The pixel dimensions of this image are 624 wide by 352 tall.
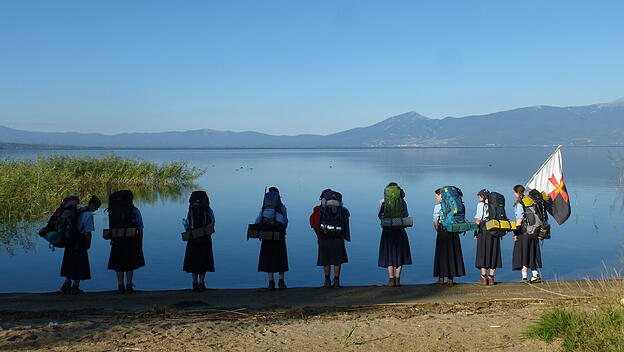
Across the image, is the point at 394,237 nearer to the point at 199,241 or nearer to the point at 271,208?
the point at 271,208

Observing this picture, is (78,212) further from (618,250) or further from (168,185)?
(168,185)

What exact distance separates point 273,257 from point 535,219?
15.1 ft

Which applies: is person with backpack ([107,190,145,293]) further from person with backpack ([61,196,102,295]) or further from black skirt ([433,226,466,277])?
black skirt ([433,226,466,277])

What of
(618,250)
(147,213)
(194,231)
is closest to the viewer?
(194,231)

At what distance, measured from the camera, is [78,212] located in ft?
35.3

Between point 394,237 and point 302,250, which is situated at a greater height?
point 394,237

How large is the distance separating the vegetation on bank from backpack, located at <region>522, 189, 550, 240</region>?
3841 mm

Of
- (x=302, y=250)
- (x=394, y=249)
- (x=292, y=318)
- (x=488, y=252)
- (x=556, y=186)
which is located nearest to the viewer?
(x=292, y=318)

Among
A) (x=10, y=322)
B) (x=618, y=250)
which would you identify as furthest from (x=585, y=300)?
(x=618, y=250)

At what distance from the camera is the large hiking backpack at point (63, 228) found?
10.6m

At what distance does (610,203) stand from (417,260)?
16.9m

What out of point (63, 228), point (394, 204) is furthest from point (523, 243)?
point (63, 228)

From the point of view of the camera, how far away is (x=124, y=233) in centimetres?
1089

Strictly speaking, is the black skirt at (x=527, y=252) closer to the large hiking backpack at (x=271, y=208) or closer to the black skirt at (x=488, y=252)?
the black skirt at (x=488, y=252)
